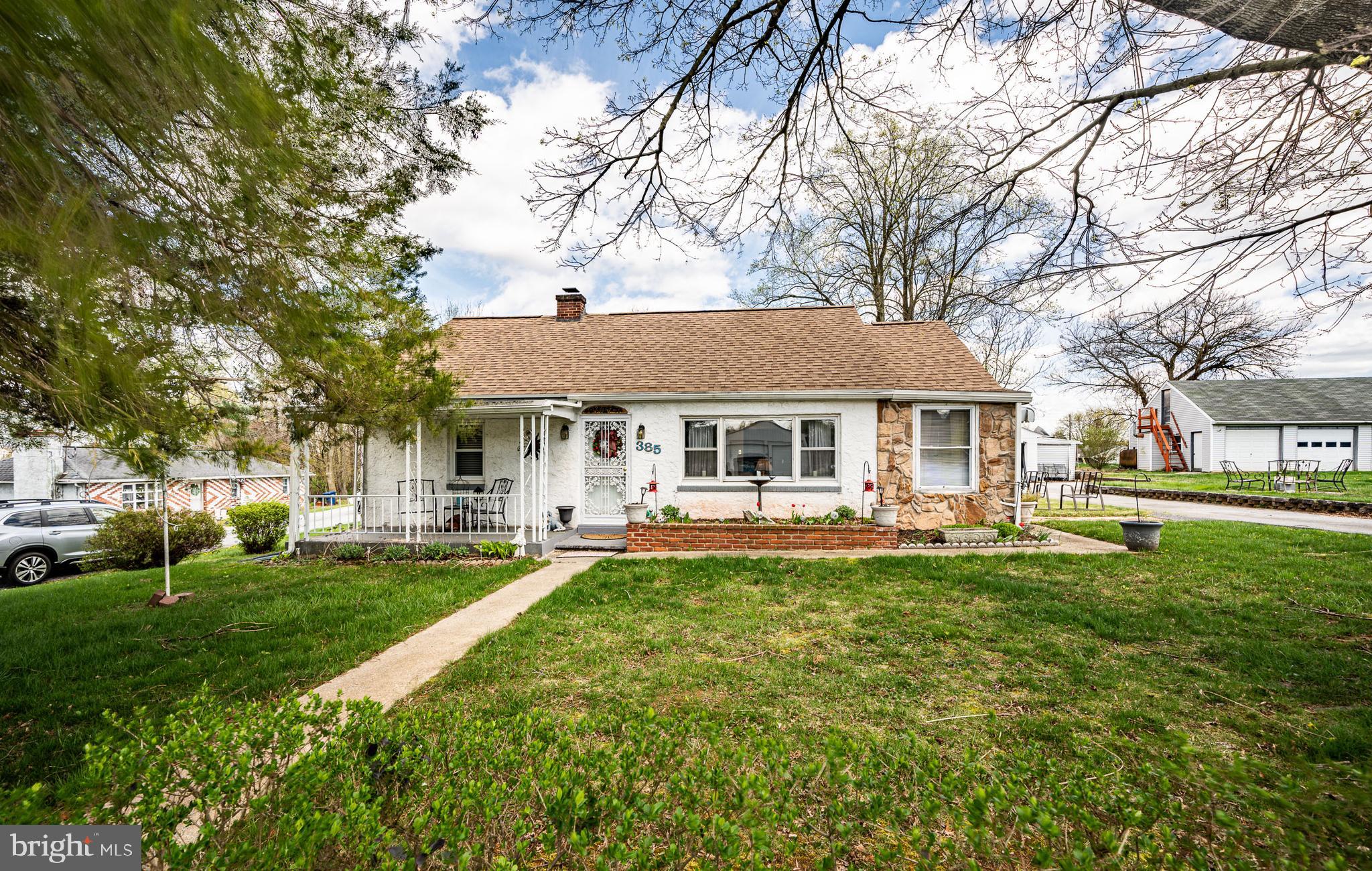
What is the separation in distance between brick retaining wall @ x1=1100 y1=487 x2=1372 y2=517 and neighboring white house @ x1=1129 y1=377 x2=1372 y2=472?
1038 cm

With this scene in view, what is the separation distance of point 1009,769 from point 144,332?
4.74m

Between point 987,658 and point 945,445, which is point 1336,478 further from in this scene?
point 987,658

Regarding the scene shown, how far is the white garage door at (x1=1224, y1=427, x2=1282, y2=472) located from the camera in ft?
87.1

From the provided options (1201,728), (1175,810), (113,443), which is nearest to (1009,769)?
(1175,810)

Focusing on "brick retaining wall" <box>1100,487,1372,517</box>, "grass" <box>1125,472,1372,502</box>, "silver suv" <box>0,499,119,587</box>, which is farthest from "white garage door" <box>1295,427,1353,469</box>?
"silver suv" <box>0,499,119,587</box>

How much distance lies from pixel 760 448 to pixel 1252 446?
30072 millimetres

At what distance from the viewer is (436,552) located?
10.1m

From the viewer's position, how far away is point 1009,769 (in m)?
2.20

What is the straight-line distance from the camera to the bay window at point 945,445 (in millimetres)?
11594

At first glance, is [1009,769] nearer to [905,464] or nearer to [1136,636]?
[1136,636]

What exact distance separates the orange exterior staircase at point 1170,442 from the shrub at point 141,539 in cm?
4087

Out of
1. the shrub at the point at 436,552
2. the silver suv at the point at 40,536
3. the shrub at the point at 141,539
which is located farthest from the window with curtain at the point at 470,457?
the silver suv at the point at 40,536

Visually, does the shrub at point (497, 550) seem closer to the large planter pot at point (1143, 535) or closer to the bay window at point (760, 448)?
the bay window at point (760, 448)

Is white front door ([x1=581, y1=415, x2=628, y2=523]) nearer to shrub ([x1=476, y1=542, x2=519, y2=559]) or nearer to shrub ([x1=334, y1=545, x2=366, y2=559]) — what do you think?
shrub ([x1=476, y1=542, x2=519, y2=559])
